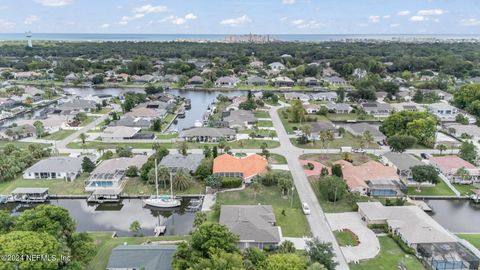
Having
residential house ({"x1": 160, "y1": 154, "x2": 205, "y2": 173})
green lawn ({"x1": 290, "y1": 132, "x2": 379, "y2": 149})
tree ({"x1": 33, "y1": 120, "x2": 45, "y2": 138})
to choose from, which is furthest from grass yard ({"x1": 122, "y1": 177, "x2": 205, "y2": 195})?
tree ({"x1": 33, "y1": 120, "x2": 45, "y2": 138})

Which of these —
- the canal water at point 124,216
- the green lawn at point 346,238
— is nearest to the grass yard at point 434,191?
the green lawn at point 346,238

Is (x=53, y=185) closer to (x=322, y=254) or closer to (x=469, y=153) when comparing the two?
(x=322, y=254)

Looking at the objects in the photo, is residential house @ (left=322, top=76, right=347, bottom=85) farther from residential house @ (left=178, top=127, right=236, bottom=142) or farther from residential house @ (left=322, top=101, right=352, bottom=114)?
residential house @ (left=178, top=127, right=236, bottom=142)

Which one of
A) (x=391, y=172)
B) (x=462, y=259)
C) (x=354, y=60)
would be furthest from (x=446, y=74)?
(x=462, y=259)

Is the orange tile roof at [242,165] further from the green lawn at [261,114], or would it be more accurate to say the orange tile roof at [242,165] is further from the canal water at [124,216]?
the green lawn at [261,114]

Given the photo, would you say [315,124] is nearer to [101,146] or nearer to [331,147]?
[331,147]
